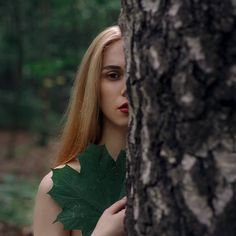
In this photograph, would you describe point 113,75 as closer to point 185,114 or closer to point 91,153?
point 91,153

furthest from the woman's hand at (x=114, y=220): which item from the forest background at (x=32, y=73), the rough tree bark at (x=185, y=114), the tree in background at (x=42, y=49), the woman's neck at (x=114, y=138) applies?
the tree in background at (x=42, y=49)

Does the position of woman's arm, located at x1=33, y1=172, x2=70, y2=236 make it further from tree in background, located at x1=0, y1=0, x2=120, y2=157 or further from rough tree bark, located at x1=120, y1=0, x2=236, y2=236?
tree in background, located at x1=0, y1=0, x2=120, y2=157

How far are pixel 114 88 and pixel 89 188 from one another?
18.3 inches

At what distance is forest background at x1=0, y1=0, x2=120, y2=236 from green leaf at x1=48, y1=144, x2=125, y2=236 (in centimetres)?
330

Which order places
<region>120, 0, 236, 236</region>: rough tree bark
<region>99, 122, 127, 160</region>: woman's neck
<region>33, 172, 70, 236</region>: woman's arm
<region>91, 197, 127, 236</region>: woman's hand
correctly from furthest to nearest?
1. <region>99, 122, 127, 160</region>: woman's neck
2. <region>33, 172, 70, 236</region>: woman's arm
3. <region>91, 197, 127, 236</region>: woman's hand
4. <region>120, 0, 236, 236</region>: rough tree bark

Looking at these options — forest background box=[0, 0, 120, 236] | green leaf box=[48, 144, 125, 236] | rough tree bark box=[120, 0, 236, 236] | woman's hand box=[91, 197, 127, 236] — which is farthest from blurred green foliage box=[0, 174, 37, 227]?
rough tree bark box=[120, 0, 236, 236]

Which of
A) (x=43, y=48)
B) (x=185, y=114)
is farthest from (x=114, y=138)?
(x=43, y=48)

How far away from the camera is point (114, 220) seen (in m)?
1.55

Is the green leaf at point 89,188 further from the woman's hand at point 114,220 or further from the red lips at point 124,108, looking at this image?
the red lips at point 124,108

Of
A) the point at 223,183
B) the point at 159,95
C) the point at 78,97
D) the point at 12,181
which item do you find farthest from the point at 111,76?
the point at 12,181

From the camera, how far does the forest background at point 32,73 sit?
897 centimetres

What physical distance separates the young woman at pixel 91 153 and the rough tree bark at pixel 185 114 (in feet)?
1.40

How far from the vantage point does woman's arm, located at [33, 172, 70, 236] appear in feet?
6.65

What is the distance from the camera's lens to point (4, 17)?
16.4 metres
